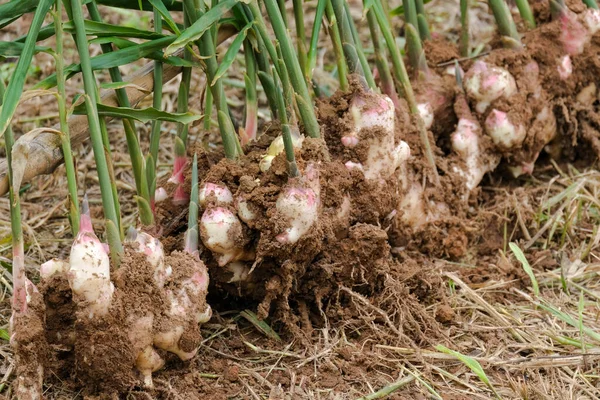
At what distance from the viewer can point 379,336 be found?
154 cm

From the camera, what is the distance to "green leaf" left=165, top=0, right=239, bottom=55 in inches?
55.1

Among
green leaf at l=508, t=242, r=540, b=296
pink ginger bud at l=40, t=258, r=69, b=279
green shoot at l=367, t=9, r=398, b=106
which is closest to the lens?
pink ginger bud at l=40, t=258, r=69, b=279

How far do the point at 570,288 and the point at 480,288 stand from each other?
0.62 ft

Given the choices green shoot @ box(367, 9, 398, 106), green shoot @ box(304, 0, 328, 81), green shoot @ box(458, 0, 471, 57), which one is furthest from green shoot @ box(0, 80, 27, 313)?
green shoot @ box(458, 0, 471, 57)

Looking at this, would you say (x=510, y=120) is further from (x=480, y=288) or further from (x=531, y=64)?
(x=480, y=288)

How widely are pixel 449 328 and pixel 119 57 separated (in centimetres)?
78

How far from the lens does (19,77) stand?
129 cm

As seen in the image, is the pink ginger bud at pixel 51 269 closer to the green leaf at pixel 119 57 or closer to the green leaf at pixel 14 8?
the green leaf at pixel 119 57

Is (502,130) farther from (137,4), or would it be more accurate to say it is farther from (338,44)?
(137,4)

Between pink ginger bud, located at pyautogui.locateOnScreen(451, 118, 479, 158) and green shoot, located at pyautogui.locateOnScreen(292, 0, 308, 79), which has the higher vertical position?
green shoot, located at pyautogui.locateOnScreen(292, 0, 308, 79)

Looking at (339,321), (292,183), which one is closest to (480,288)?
(339,321)

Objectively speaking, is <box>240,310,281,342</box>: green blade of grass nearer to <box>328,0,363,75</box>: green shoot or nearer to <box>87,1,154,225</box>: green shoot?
<box>87,1,154,225</box>: green shoot

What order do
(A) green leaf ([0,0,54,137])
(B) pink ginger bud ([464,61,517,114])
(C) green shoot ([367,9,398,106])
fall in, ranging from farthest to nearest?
1. (B) pink ginger bud ([464,61,517,114])
2. (C) green shoot ([367,9,398,106])
3. (A) green leaf ([0,0,54,137])

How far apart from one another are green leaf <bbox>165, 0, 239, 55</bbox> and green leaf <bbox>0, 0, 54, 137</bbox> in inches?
8.0
